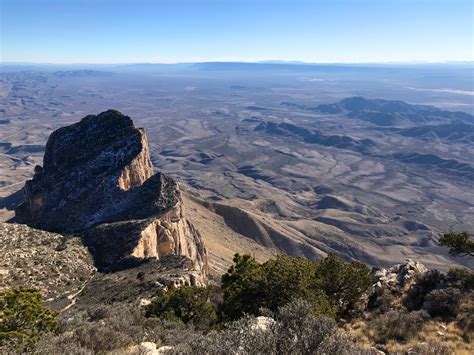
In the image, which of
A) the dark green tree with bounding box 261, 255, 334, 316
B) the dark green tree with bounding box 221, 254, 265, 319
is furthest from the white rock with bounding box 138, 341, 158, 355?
the dark green tree with bounding box 261, 255, 334, 316

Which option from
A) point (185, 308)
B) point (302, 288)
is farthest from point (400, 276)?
point (185, 308)

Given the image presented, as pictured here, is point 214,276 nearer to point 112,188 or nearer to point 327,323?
point 112,188

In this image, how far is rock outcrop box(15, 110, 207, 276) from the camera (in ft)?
151

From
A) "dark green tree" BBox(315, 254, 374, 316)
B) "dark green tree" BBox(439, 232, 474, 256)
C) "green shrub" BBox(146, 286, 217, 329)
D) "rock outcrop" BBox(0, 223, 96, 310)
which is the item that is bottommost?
"rock outcrop" BBox(0, 223, 96, 310)

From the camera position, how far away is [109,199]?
185 ft

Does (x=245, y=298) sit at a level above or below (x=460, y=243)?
below

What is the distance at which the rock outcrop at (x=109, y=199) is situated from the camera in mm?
45875

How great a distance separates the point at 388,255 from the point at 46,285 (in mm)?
85118

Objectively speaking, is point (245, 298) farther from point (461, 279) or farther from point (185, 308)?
point (461, 279)

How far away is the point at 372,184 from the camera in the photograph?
7067 inches

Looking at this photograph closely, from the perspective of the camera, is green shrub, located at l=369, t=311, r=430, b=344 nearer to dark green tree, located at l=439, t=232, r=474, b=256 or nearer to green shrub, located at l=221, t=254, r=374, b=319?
green shrub, located at l=221, t=254, r=374, b=319

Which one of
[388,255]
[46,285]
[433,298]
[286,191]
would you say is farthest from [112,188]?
[286,191]

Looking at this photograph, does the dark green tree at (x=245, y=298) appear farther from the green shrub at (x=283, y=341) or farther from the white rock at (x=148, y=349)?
the green shrub at (x=283, y=341)

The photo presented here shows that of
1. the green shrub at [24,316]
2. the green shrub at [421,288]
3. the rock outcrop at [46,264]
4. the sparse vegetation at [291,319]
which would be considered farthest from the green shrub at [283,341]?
the rock outcrop at [46,264]
